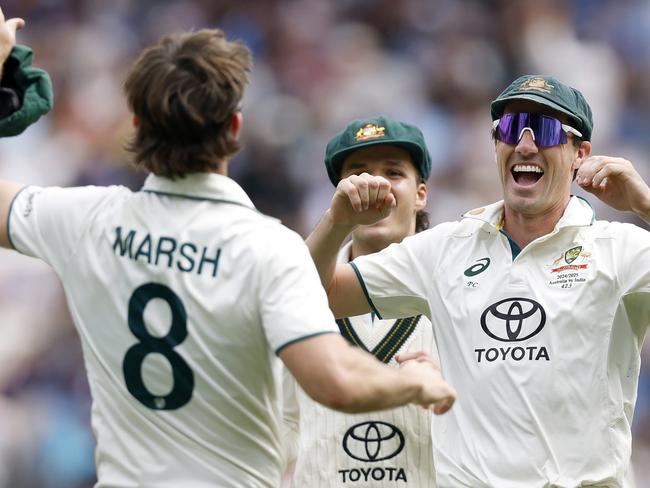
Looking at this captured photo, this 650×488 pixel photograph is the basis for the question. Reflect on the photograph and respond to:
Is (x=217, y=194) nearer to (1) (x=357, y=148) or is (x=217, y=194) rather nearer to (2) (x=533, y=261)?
(2) (x=533, y=261)

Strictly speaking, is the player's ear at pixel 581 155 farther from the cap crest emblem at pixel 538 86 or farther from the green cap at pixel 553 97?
the cap crest emblem at pixel 538 86

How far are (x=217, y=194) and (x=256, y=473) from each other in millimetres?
811

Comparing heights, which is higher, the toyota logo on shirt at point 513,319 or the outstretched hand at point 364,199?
the outstretched hand at point 364,199

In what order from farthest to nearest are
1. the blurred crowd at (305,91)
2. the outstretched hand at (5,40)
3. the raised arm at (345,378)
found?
the blurred crowd at (305,91)
the outstretched hand at (5,40)
the raised arm at (345,378)

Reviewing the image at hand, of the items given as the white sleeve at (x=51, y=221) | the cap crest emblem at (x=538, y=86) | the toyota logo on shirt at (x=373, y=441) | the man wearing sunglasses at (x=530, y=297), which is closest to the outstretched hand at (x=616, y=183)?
the man wearing sunglasses at (x=530, y=297)

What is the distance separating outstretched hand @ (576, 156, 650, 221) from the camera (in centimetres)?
459

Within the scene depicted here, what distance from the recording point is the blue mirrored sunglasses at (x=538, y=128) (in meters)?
4.89

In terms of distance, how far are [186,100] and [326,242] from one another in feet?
4.77

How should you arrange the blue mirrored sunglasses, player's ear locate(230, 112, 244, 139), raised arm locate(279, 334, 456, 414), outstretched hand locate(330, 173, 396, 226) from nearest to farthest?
raised arm locate(279, 334, 456, 414) < player's ear locate(230, 112, 244, 139) < outstretched hand locate(330, 173, 396, 226) < the blue mirrored sunglasses

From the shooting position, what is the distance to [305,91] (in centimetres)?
987

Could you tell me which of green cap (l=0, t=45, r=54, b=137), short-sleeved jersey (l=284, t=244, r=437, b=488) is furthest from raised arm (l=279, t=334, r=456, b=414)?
short-sleeved jersey (l=284, t=244, r=437, b=488)

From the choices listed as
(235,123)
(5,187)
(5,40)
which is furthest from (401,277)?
(5,40)

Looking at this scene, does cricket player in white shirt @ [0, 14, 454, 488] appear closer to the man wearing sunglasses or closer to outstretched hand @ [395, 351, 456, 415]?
outstretched hand @ [395, 351, 456, 415]

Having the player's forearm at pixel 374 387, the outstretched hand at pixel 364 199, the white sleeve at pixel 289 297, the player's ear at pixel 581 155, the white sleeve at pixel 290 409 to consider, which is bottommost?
the player's forearm at pixel 374 387
